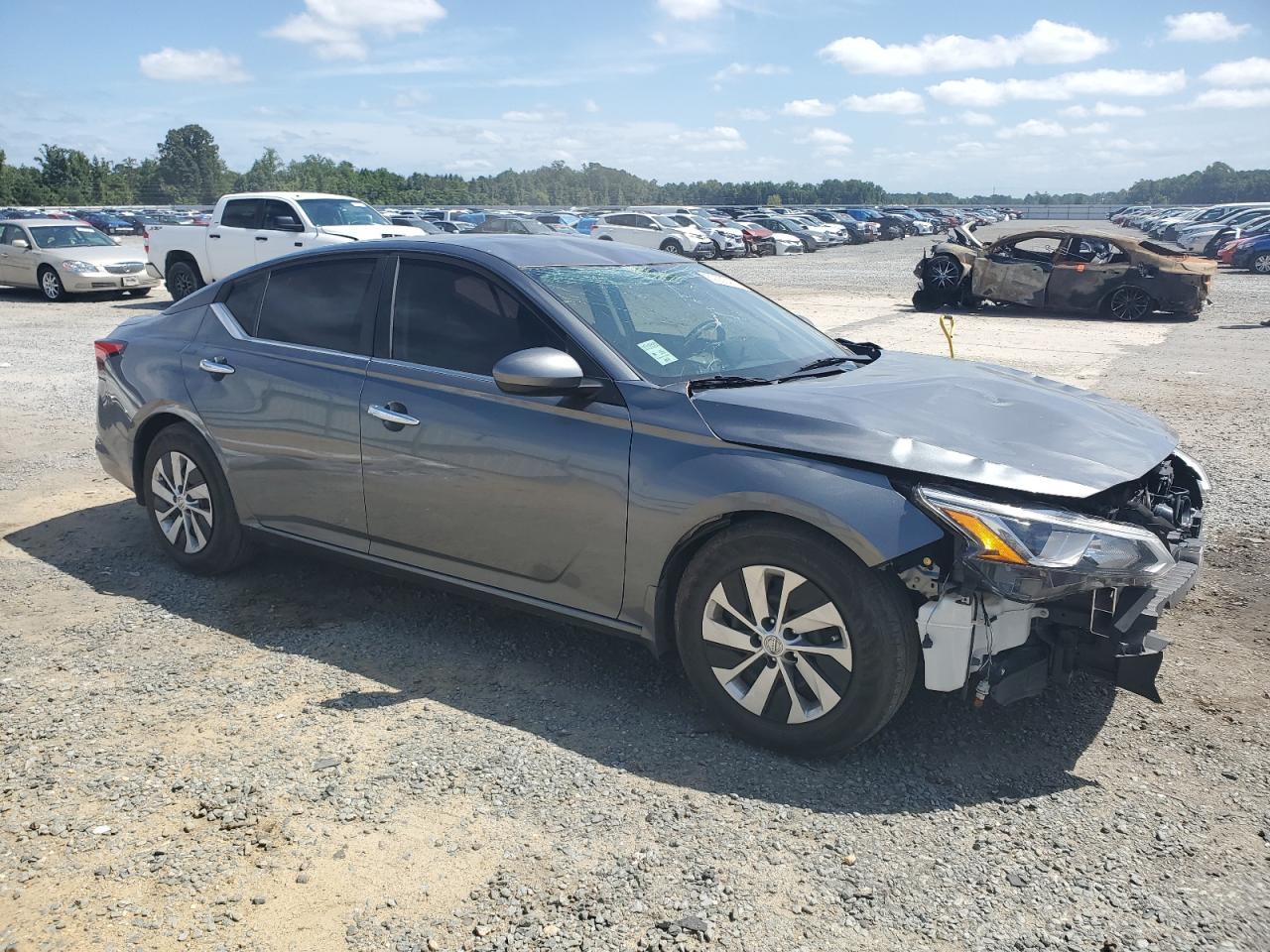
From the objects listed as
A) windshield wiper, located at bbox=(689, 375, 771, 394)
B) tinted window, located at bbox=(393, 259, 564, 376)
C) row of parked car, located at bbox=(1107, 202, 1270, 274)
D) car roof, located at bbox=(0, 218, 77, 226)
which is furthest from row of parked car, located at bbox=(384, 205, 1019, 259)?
windshield wiper, located at bbox=(689, 375, 771, 394)

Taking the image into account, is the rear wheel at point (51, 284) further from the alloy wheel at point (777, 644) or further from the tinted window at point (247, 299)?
the alloy wheel at point (777, 644)

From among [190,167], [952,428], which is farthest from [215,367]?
[190,167]

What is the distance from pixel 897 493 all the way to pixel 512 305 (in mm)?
1742

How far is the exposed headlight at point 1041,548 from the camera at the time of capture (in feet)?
10.2

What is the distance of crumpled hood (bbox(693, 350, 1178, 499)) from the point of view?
330 cm

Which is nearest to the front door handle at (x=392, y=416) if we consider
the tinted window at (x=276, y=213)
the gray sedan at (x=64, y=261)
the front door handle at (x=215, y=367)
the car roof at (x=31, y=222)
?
the front door handle at (x=215, y=367)

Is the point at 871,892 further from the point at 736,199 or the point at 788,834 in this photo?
the point at 736,199

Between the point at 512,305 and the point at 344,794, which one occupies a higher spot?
the point at 512,305

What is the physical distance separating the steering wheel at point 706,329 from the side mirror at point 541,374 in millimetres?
630

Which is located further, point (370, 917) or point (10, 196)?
point (10, 196)

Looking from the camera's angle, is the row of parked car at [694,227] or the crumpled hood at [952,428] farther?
the row of parked car at [694,227]

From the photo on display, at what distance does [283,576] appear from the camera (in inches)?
208

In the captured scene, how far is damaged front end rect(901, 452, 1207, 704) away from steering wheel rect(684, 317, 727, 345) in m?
1.33

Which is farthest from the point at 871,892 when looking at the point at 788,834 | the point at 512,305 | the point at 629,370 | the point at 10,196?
the point at 10,196
